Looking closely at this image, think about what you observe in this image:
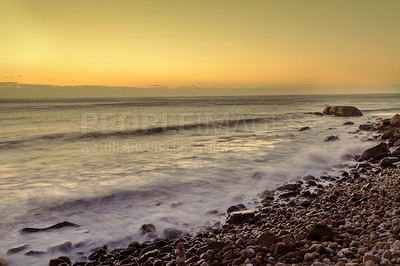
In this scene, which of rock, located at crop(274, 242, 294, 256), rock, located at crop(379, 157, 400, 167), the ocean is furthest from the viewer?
rock, located at crop(379, 157, 400, 167)

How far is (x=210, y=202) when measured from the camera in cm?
768

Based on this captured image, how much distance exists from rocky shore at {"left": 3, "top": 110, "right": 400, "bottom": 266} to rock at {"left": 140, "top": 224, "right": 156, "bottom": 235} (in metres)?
0.02

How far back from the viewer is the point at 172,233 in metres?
5.71

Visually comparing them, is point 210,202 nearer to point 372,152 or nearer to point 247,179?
point 247,179

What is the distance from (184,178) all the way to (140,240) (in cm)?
461

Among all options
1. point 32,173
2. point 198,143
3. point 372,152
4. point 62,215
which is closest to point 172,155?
point 198,143

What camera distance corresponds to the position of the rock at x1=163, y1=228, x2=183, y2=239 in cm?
562

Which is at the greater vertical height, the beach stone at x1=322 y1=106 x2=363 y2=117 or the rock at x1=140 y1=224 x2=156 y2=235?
the beach stone at x1=322 y1=106 x2=363 y2=117

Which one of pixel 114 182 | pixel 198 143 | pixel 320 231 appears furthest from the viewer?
pixel 198 143

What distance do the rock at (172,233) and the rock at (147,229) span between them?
0.28 m

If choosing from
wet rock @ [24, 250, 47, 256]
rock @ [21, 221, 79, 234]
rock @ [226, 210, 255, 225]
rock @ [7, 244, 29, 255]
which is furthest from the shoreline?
rock @ [21, 221, 79, 234]

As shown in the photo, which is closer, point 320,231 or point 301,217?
point 320,231

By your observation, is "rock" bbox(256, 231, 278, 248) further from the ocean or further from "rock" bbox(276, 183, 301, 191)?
"rock" bbox(276, 183, 301, 191)

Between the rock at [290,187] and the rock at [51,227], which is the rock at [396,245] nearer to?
the rock at [290,187]
